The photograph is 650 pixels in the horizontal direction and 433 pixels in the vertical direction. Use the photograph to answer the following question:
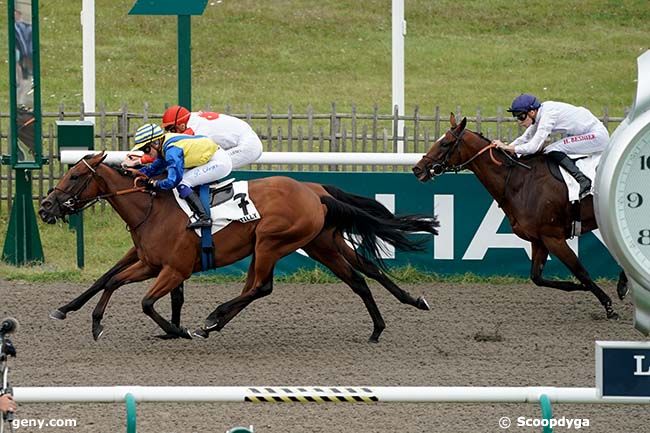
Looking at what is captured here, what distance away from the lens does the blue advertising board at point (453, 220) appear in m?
12.8

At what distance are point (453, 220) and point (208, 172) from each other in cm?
316

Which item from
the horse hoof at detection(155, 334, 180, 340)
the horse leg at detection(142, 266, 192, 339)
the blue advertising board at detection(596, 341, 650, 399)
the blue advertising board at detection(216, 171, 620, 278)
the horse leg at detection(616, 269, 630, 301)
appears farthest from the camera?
the blue advertising board at detection(216, 171, 620, 278)

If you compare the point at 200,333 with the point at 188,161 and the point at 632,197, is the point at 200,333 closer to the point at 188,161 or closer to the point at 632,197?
the point at 188,161

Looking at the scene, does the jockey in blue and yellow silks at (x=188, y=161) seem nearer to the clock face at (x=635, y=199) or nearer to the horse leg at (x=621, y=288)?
the horse leg at (x=621, y=288)

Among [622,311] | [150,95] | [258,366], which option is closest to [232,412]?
[258,366]

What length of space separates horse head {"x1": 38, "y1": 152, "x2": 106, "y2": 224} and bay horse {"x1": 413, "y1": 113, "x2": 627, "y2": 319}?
2.78 metres

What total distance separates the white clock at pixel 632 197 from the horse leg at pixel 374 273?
558cm

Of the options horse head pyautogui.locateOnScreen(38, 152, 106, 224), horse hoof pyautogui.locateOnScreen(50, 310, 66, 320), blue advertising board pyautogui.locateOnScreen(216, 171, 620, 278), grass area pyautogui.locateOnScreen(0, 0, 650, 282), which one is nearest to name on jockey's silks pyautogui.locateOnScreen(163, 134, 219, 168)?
horse head pyautogui.locateOnScreen(38, 152, 106, 224)

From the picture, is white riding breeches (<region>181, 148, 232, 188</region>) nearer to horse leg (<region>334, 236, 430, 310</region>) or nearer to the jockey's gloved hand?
the jockey's gloved hand

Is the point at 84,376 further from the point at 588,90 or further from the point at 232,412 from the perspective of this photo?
the point at 588,90

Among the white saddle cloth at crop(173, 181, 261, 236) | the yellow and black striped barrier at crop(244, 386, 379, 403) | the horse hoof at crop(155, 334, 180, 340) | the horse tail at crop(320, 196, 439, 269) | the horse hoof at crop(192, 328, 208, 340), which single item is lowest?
the horse hoof at crop(155, 334, 180, 340)

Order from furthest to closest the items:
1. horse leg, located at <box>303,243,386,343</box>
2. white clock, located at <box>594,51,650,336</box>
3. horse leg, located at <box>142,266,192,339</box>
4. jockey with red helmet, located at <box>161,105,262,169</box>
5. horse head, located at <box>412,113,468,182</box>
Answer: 1. horse head, located at <box>412,113,468,182</box>
2. jockey with red helmet, located at <box>161,105,262,169</box>
3. horse leg, located at <box>303,243,386,343</box>
4. horse leg, located at <box>142,266,192,339</box>
5. white clock, located at <box>594,51,650,336</box>

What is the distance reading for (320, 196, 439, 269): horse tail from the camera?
34.6 ft

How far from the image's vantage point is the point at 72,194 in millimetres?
10344
